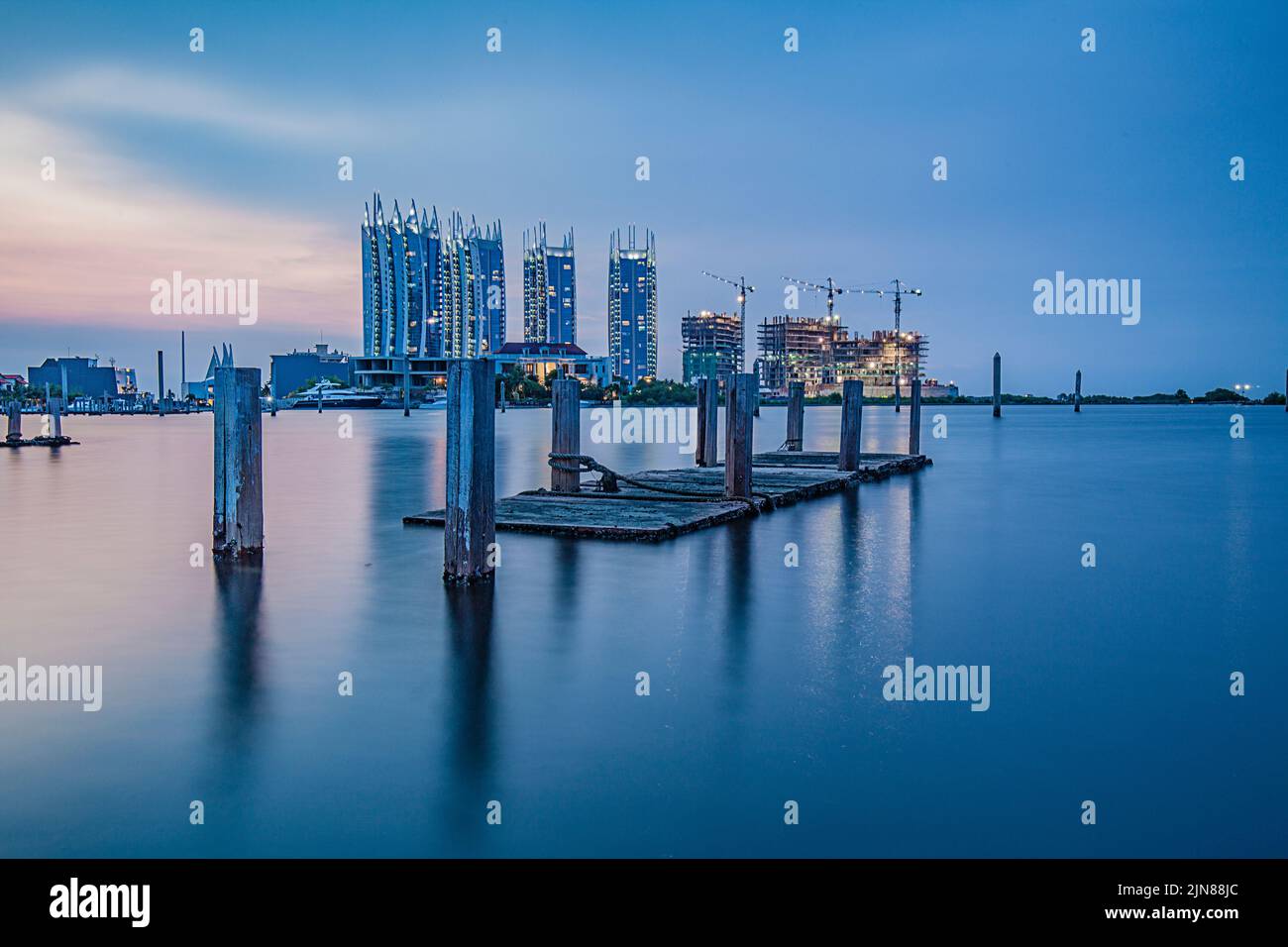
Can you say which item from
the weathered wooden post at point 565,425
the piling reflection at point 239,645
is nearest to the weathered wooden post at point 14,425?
A: the weathered wooden post at point 565,425

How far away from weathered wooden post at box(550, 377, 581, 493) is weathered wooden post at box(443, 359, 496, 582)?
6.35 metres

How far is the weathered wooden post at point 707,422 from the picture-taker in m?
27.6

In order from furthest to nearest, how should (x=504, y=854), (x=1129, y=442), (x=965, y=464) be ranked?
1. (x=1129, y=442)
2. (x=965, y=464)
3. (x=504, y=854)

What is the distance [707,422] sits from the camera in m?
28.7

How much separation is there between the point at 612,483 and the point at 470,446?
943cm

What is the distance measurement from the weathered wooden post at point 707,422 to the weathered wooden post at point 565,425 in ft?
26.8

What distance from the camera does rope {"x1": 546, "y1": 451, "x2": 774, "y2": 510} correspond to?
18.6m

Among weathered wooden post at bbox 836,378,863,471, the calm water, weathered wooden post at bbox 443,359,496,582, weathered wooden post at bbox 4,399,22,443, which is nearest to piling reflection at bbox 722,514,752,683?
the calm water

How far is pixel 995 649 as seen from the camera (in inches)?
373

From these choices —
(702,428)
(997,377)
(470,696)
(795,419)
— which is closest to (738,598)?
(470,696)

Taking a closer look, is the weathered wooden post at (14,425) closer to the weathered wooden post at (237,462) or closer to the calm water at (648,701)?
the calm water at (648,701)
